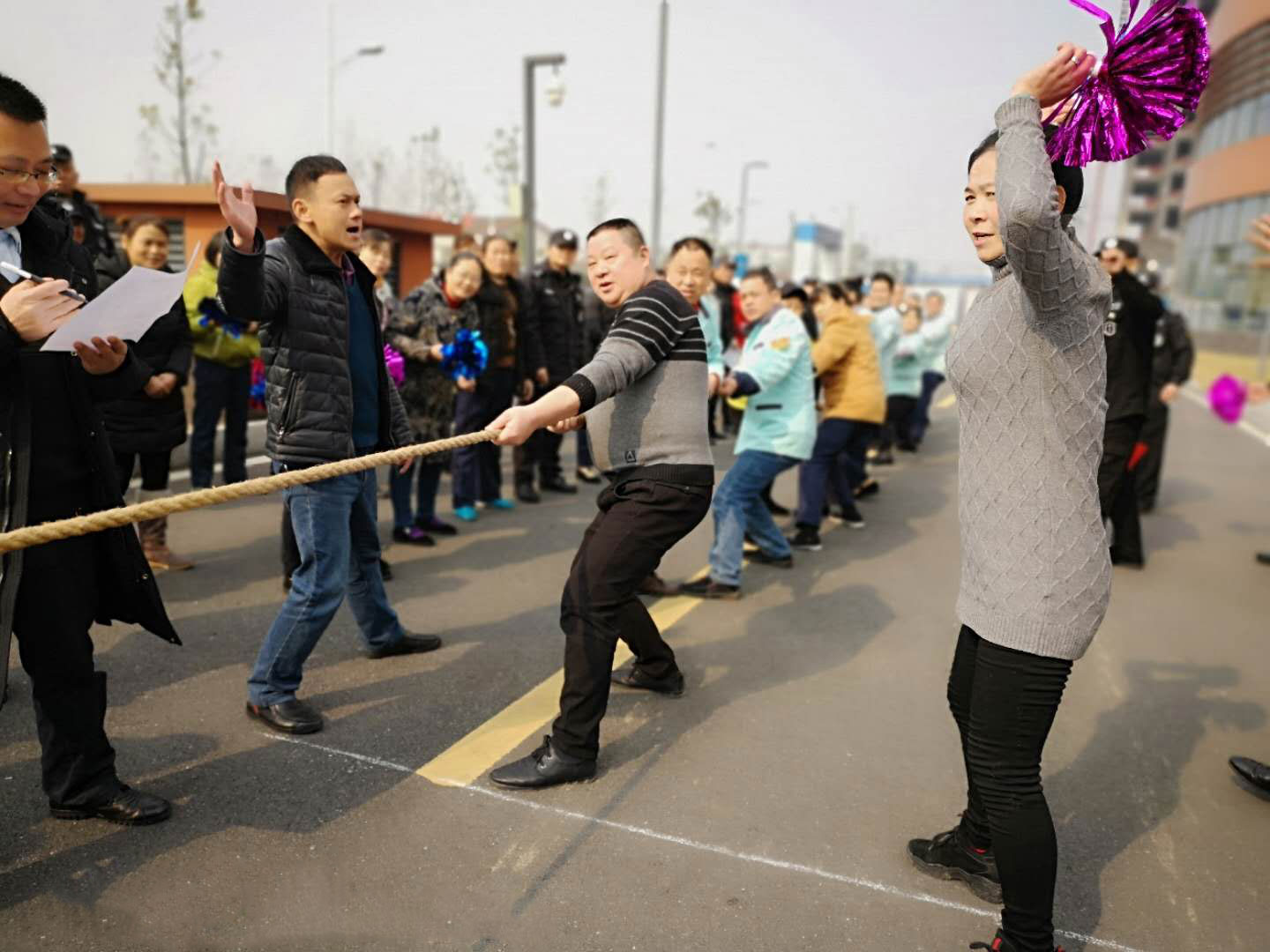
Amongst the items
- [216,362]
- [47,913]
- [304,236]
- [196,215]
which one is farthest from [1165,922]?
[196,215]

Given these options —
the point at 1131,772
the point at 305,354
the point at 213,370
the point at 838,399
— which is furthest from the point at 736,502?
the point at 213,370

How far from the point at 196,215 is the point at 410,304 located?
6.74 metres

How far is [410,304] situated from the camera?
20.9ft

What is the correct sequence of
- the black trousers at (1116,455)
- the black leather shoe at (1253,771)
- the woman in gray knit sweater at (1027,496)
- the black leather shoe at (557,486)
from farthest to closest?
the black leather shoe at (557,486) < the black trousers at (1116,455) < the black leather shoe at (1253,771) < the woman in gray knit sweater at (1027,496)

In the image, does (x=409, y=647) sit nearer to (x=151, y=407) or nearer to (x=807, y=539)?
(x=151, y=407)

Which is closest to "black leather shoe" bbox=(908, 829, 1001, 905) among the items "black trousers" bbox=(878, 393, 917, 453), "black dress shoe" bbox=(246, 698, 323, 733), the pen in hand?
"black dress shoe" bbox=(246, 698, 323, 733)

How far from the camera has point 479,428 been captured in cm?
715

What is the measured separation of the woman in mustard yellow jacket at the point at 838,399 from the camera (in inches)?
264

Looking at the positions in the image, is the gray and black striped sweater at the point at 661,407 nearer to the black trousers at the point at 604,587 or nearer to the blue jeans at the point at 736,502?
the black trousers at the point at 604,587

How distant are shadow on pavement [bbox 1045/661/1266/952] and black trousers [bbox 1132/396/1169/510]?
13.6 ft

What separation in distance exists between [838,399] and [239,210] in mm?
4749

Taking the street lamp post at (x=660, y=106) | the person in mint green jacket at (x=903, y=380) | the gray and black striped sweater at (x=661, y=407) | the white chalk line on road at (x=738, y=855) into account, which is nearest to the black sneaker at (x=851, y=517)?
the person in mint green jacket at (x=903, y=380)

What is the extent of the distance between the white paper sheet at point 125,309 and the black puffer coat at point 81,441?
112 mm

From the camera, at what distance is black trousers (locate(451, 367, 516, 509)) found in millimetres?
7032
